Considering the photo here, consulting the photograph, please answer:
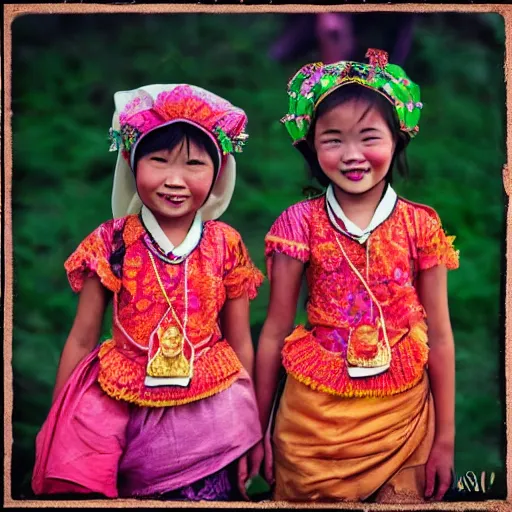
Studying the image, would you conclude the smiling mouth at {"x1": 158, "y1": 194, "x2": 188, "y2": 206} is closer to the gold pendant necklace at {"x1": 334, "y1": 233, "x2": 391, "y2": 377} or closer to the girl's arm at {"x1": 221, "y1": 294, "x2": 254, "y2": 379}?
the girl's arm at {"x1": 221, "y1": 294, "x2": 254, "y2": 379}

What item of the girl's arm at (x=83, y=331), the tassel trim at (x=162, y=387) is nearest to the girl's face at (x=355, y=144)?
the tassel trim at (x=162, y=387)

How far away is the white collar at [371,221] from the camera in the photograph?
2.79 metres

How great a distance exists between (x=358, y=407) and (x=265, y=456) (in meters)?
0.37

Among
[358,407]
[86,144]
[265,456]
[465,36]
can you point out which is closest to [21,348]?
[86,144]

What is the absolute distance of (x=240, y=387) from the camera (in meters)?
2.82

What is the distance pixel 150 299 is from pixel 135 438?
463 mm

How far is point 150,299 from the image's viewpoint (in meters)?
2.78

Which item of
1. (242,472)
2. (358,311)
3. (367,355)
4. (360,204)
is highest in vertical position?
(360,204)

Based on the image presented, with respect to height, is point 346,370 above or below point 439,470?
above

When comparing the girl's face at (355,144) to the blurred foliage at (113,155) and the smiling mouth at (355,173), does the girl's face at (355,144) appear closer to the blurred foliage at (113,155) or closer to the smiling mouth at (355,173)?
the smiling mouth at (355,173)

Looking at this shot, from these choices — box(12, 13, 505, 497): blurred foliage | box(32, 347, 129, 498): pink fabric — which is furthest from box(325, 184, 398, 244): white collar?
box(32, 347, 129, 498): pink fabric

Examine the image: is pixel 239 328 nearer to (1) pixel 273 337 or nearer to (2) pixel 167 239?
(1) pixel 273 337

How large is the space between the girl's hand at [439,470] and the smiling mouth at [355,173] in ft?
3.10

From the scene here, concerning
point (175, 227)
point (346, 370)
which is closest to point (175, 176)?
point (175, 227)
